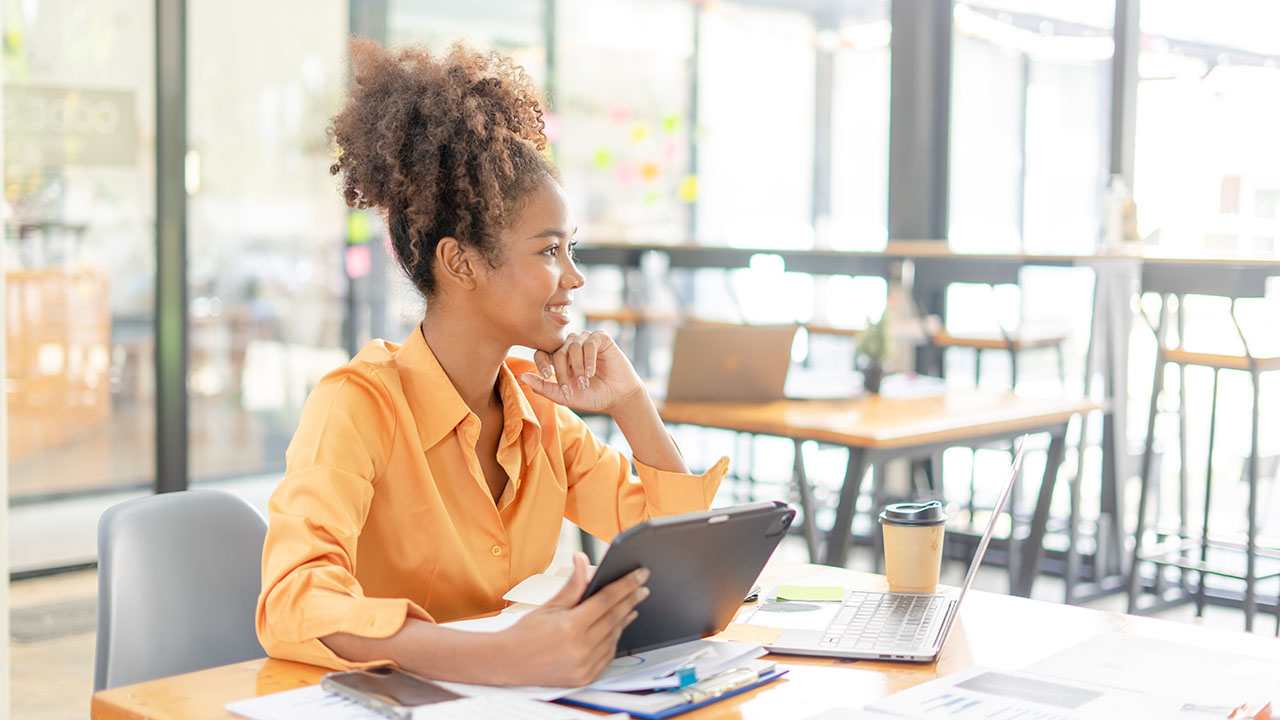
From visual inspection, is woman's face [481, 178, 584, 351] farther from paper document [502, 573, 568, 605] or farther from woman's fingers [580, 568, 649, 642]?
woman's fingers [580, 568, 649, 642]

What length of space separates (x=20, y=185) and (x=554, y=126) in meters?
2.93

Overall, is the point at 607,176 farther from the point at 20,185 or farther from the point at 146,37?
the point at 20,185

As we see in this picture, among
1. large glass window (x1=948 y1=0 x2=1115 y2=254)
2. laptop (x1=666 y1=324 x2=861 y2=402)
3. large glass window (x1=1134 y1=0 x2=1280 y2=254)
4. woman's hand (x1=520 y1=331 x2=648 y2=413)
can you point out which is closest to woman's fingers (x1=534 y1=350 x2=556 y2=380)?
woman's hand (x1=520 y1=331 x2=648 y2=413)

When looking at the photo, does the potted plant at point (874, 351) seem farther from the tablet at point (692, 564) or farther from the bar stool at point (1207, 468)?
the tablet at point (692, 564)

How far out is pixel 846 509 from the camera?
3.01 m

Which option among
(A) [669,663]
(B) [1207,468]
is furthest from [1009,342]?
(A) [669,663]

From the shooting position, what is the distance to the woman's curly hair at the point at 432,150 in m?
1.65

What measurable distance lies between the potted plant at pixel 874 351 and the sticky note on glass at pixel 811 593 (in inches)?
78.3

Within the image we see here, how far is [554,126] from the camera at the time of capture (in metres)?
6.86

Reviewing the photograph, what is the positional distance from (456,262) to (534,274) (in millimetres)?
102

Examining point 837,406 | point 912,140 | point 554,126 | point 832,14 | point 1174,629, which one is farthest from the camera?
point 554,126

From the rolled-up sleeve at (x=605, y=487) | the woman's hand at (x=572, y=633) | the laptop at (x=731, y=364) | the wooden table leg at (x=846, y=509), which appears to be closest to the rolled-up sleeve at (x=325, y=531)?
the woman's hand at (x=572, y=633)

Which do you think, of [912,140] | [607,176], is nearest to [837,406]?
[912,140]

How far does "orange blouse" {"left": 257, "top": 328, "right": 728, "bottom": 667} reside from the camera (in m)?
1.35
